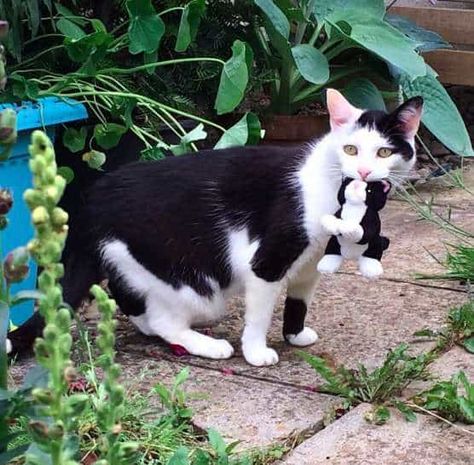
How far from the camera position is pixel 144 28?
251 centimetres

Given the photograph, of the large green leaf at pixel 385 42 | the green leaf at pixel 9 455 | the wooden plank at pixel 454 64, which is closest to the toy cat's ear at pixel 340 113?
the large green leaf at pixel 385 42

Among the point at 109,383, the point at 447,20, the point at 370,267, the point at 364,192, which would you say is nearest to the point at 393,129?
the point at 364,192

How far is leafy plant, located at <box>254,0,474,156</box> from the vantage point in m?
3.14

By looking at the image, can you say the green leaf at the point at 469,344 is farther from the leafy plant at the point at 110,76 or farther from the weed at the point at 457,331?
the leafy plant at the point at 110,76

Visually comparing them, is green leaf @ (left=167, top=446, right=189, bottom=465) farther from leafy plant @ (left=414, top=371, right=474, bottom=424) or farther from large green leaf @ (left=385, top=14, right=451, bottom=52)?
large green leaf @ (left=385, top=14, right=451, bottom=52)

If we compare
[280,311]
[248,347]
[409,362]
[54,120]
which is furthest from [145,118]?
[409,362]

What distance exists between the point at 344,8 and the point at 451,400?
189 cm

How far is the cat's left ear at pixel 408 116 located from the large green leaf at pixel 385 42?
3.37 feet

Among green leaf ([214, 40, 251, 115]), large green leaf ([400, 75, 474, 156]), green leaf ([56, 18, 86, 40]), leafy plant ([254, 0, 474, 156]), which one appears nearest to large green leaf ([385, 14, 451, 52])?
leafy plant ([254, 0, 474, 156])

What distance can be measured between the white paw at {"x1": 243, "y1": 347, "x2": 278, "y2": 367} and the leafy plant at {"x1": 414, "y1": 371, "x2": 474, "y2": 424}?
0.37m

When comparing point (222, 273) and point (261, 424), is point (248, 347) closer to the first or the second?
point (222, 273)

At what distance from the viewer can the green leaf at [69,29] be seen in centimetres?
258

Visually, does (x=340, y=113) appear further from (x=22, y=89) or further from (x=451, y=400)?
(x=22, y=89)

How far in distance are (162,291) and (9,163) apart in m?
0.51
